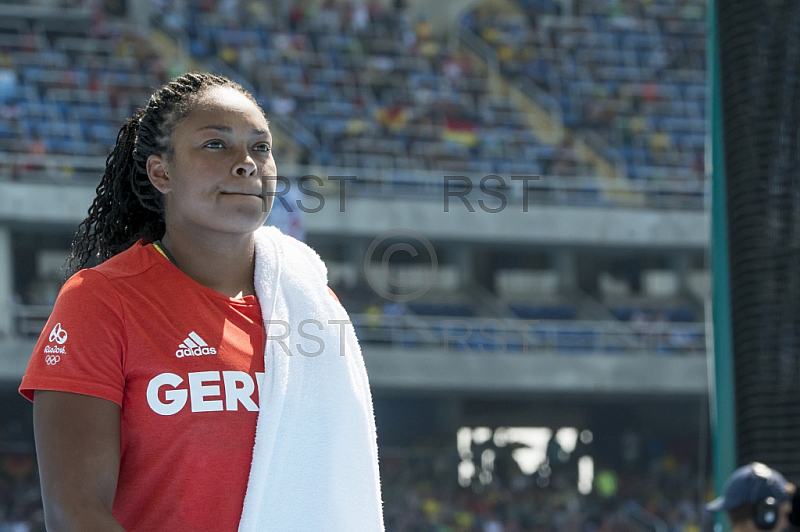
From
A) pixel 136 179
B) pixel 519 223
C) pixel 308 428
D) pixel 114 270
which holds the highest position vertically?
pixel 136 179

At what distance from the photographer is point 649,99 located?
25297 mm

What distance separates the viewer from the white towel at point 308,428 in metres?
1.95

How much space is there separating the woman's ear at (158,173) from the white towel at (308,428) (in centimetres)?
21

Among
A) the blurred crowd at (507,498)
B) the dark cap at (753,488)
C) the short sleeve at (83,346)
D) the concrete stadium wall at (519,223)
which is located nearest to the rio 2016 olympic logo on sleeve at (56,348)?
the short sleeve at (83,346)

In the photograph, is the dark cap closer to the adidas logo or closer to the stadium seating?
the adidas logo

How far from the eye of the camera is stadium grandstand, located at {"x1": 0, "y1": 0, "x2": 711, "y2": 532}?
21484mm

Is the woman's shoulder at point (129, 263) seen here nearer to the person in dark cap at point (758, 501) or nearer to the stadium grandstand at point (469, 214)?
the person in dark cap at point (758, 501)

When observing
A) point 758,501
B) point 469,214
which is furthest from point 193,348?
point 469,214

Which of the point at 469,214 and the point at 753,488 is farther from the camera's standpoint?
the point at 469,214

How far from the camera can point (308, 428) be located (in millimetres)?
2016

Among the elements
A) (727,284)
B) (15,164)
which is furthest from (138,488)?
(15,164)

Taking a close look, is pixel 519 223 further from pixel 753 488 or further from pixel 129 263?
pixel 129 263

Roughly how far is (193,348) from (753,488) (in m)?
2.52

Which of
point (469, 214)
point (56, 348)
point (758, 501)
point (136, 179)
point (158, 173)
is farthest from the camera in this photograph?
point (469, 214)
